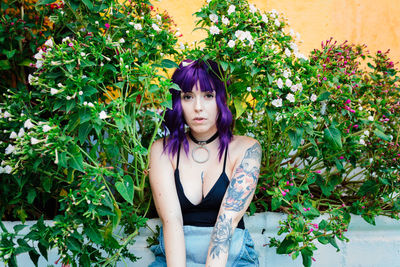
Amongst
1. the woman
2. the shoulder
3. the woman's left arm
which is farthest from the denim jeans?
the shoulder

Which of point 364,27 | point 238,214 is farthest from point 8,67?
point 364,27

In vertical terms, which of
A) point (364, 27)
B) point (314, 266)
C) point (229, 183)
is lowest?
point (314, 266)

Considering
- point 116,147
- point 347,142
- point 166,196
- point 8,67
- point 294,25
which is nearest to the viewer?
point 116,147

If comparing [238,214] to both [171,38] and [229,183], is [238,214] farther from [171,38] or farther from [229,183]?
[171,38]

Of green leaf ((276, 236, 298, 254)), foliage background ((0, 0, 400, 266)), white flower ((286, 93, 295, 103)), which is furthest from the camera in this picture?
green leaf ((276, 236, 298, 254))

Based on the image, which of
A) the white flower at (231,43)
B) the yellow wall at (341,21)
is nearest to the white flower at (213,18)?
the white flower at (231,43)

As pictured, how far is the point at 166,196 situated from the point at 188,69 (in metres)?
0.77

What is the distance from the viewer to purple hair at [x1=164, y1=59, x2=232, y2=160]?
7.64 ft

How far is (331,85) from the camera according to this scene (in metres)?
2.33

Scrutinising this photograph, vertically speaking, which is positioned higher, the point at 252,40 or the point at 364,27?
the point at 364,27

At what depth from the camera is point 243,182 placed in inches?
89.6

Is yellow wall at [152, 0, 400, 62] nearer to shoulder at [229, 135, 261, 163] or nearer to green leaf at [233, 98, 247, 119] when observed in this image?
green leaf at [233, 98, 247, 119]

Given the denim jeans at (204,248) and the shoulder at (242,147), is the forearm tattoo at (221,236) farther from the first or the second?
the shoulder at (242,147)

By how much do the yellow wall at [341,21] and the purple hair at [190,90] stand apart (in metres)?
1.12
